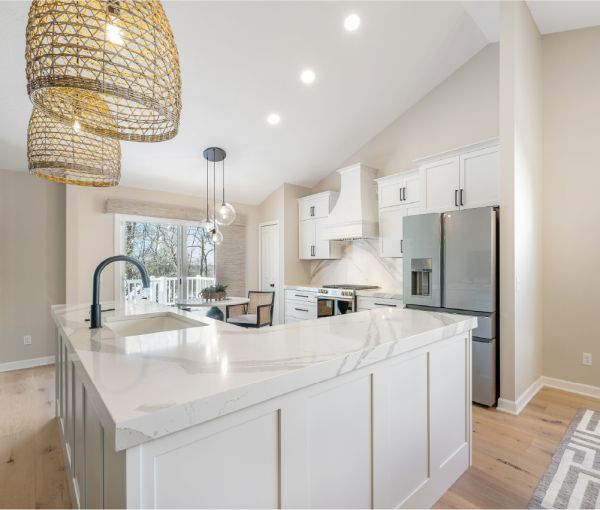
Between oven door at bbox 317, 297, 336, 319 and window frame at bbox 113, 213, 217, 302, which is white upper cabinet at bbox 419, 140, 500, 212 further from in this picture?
window frame at bbox 113, 213, 217, 302

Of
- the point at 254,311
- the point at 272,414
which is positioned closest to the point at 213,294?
the point at 254,311

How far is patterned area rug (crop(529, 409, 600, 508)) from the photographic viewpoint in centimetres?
Result: 179

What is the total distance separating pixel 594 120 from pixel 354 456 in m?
3.96

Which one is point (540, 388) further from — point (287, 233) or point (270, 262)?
point (270, 262)

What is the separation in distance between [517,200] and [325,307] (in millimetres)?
2762

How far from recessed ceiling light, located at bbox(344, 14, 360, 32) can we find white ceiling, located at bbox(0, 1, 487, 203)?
0.17 ft

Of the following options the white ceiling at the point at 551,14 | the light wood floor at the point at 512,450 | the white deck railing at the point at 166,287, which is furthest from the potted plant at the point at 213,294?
the white ceiling at the point at 551,14

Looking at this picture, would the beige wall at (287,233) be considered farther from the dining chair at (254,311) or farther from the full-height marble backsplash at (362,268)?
the dining chair at (254,311)

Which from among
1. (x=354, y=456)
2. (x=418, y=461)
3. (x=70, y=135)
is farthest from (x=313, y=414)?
(x=70, y=135)

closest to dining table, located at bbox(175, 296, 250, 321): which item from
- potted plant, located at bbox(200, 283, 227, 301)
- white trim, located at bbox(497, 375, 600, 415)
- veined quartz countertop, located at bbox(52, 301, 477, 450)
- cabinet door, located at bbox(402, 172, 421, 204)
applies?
potted plant, located at bbox(200, 283, 227, 301)

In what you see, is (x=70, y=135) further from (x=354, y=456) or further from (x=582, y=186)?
(x=582, y=186)

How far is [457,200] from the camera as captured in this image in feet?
11.4

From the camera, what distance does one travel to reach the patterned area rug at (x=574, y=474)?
1.79 metres

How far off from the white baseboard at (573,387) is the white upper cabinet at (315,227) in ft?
10.1
